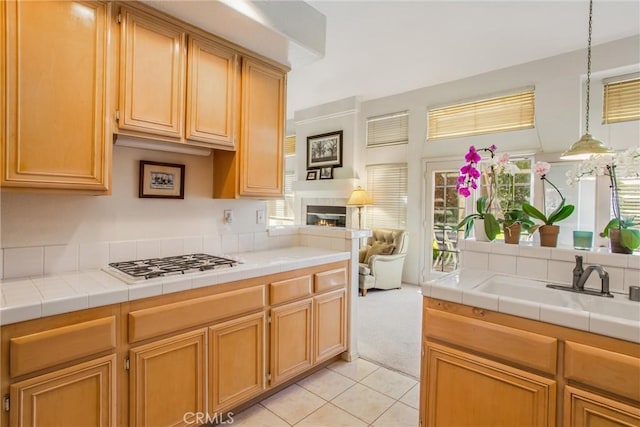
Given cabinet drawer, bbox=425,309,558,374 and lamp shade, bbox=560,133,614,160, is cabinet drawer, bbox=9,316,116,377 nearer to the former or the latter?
cabinet drawer, bbox=425,309,558,374

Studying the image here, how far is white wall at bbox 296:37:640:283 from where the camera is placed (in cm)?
360

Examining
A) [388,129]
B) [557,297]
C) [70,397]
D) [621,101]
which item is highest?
[388,129]

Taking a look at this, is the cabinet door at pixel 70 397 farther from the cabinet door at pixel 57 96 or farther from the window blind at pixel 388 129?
the window blind at pixel 388 129

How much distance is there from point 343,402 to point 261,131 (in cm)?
198

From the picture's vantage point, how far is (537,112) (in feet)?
13.3

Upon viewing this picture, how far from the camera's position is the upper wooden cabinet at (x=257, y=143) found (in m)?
2.30

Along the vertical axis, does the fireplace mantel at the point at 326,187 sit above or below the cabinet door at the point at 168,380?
above

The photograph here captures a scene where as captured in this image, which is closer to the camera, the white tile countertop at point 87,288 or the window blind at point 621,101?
the white tile countertop at point 87,288

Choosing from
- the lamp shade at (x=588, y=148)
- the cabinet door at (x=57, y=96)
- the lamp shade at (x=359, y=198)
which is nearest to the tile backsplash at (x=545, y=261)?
the lamp shade at (x=588, y=148)

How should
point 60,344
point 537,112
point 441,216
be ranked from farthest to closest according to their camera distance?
1. point 441,216
2. point 537,112
3. point 60,344

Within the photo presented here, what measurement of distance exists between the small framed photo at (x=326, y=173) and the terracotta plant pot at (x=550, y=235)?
442 cm

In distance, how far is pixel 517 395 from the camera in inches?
51.0

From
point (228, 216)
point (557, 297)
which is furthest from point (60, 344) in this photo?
point (557, 297)

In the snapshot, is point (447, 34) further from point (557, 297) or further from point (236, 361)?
point (236, 361)
